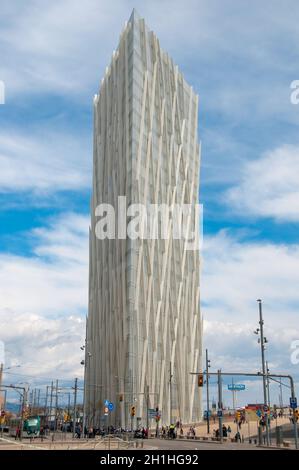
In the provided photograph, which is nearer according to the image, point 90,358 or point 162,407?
point 162,407

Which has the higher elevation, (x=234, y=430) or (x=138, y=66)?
(x=138, y=66)

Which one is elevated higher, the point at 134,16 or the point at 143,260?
the point at 134,16

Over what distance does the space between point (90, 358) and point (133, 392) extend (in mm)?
24964

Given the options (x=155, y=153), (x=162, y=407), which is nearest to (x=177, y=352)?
(x=162, y=407)

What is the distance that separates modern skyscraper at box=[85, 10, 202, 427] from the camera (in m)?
90.4

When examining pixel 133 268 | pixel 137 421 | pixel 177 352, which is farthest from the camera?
pixel 177 352

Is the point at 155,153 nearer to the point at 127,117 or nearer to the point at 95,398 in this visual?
the point at 127,117

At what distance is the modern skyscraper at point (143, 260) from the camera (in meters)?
90.4

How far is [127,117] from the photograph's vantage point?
328ft

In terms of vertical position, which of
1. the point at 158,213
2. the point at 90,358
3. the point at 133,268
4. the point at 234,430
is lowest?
the point at 234,430

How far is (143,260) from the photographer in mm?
93750

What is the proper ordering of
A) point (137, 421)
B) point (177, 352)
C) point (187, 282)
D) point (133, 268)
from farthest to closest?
1. point (187, 282)
2. point (177, 352)
3. point (133, 268)
4. point (137, 421)

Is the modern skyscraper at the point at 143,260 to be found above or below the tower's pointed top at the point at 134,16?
below

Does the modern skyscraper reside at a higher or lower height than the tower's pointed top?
lower
